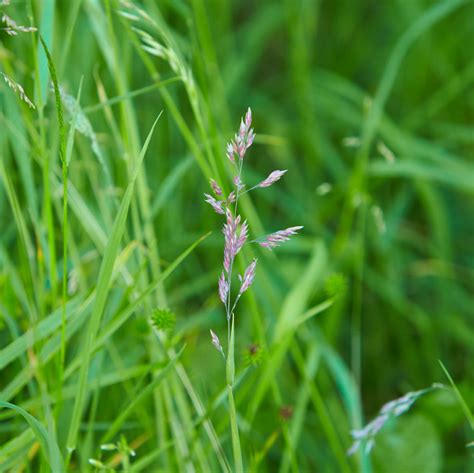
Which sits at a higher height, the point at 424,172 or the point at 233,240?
the point at 233,240

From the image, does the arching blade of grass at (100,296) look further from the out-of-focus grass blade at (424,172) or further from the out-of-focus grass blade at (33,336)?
the out-of-focus grass blade at (424,172)

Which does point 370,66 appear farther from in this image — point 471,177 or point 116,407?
point 116,407

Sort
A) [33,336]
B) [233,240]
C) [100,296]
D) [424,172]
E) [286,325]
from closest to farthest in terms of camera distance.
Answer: [233,240] → [100,296] → [33,336] → [286,325] → [424,172]

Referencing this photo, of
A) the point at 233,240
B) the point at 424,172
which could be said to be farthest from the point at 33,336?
the point at 424,172

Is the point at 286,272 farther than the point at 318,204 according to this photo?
No

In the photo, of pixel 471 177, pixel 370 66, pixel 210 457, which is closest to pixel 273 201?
pixel 471 177

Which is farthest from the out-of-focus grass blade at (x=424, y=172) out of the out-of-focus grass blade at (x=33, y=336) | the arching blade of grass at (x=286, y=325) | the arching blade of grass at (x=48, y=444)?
the arching blade of grass at (x=48, y=444)

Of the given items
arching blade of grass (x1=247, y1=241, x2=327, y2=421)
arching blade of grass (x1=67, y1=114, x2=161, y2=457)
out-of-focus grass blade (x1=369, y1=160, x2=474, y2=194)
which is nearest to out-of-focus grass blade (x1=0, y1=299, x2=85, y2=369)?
arching blade of grass (x1=67, y1=114, x2=161, y2=457)

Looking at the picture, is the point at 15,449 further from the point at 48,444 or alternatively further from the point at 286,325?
the point at 286,325
